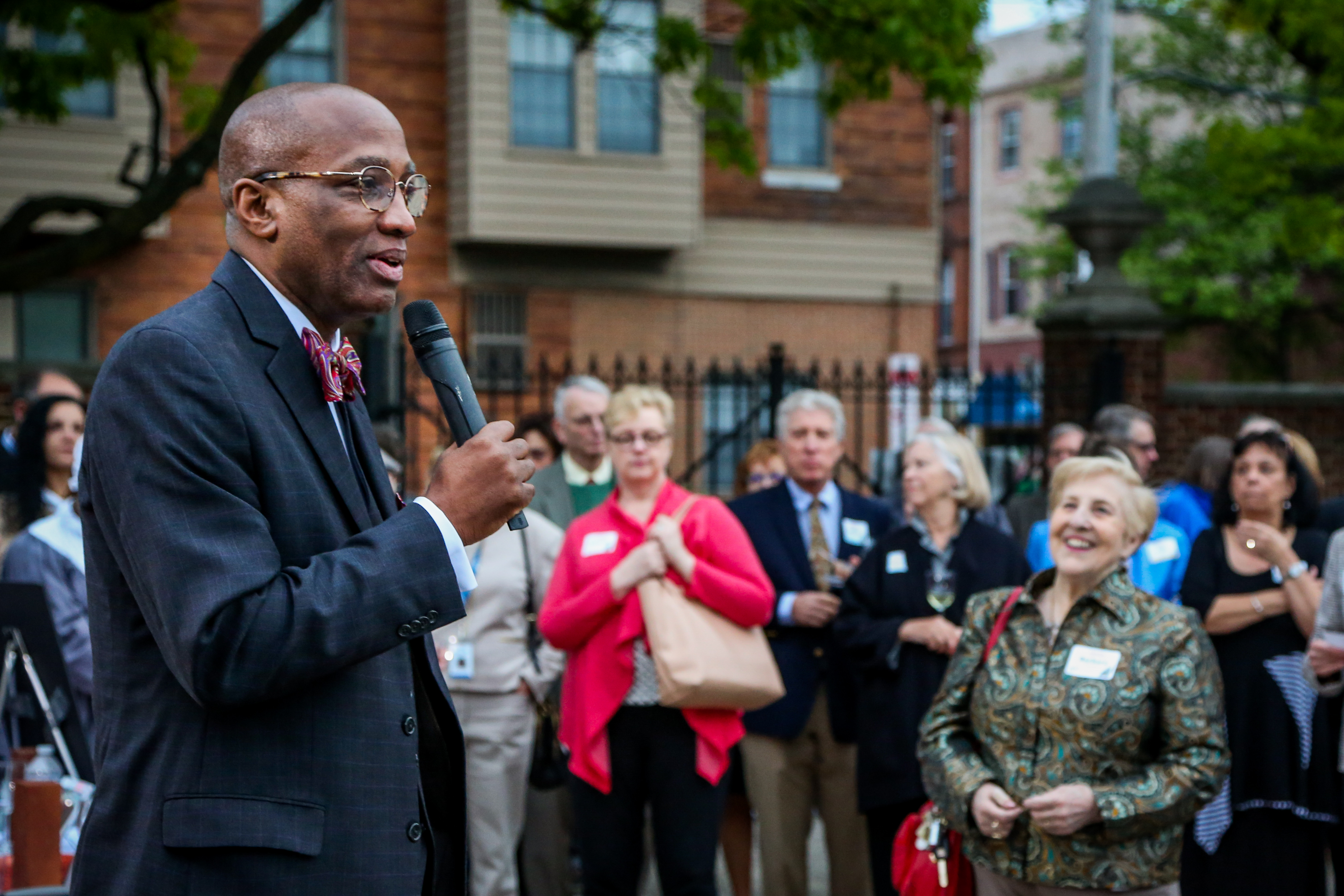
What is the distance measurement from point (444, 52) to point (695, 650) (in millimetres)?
14054

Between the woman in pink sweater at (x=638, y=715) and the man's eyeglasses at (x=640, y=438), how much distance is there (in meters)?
0.33

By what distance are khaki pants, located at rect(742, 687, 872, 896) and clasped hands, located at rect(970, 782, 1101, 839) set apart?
6.40 ft

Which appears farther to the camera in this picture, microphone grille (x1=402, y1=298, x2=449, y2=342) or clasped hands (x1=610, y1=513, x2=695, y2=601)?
clasped hands (x1=610, y1=513, x2=695, y2=601)

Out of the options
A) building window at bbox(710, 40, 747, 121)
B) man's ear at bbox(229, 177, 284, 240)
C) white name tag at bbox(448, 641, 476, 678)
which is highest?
building window at bbox(710, 40, 747, 121)

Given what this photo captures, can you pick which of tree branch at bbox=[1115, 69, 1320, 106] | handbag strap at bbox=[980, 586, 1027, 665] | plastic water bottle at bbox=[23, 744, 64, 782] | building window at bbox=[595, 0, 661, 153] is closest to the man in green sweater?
plastic water bottle at bbox=[23, 744, 64, 782]

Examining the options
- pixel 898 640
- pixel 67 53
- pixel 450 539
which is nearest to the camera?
pixel 450 539

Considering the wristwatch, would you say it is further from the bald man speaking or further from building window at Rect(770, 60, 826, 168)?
building window at Rect(770, 60, 826, 168)

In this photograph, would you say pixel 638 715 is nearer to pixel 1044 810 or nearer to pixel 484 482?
pixel 1044 810

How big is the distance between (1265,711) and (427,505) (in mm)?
4543

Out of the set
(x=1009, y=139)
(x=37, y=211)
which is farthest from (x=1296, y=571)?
(x=1009, y=139)

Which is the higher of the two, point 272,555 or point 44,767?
point 272,555

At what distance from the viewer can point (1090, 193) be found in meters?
11.6

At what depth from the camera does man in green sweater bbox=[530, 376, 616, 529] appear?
24.9 ft

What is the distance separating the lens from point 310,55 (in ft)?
58.9
